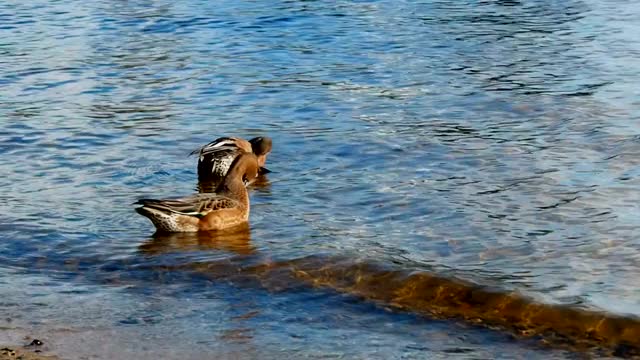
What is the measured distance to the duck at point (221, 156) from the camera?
11.9 m

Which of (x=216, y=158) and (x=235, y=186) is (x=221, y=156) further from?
(x=235, y=186)

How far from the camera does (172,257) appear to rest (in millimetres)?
9359

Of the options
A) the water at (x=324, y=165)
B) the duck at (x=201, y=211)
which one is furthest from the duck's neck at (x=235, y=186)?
the water at (x=324, y=165)

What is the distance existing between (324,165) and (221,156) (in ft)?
3.07

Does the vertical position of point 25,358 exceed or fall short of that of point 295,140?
it exceeds it

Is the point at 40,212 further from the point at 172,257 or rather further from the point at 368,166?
the point at 368,166

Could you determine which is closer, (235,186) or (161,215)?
(161,215)

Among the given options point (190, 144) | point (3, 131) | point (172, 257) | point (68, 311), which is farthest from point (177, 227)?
point (3, 131)

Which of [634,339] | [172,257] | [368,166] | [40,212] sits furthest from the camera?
[368,166]

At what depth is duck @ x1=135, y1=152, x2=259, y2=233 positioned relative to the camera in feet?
32.1

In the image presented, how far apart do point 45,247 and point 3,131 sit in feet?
13.8

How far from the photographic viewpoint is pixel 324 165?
12.0m

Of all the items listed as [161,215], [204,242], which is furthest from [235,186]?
[161,215]

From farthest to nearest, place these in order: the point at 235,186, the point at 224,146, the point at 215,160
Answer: the point at 224,146 < the point at 215,160 < the point at 235,186
